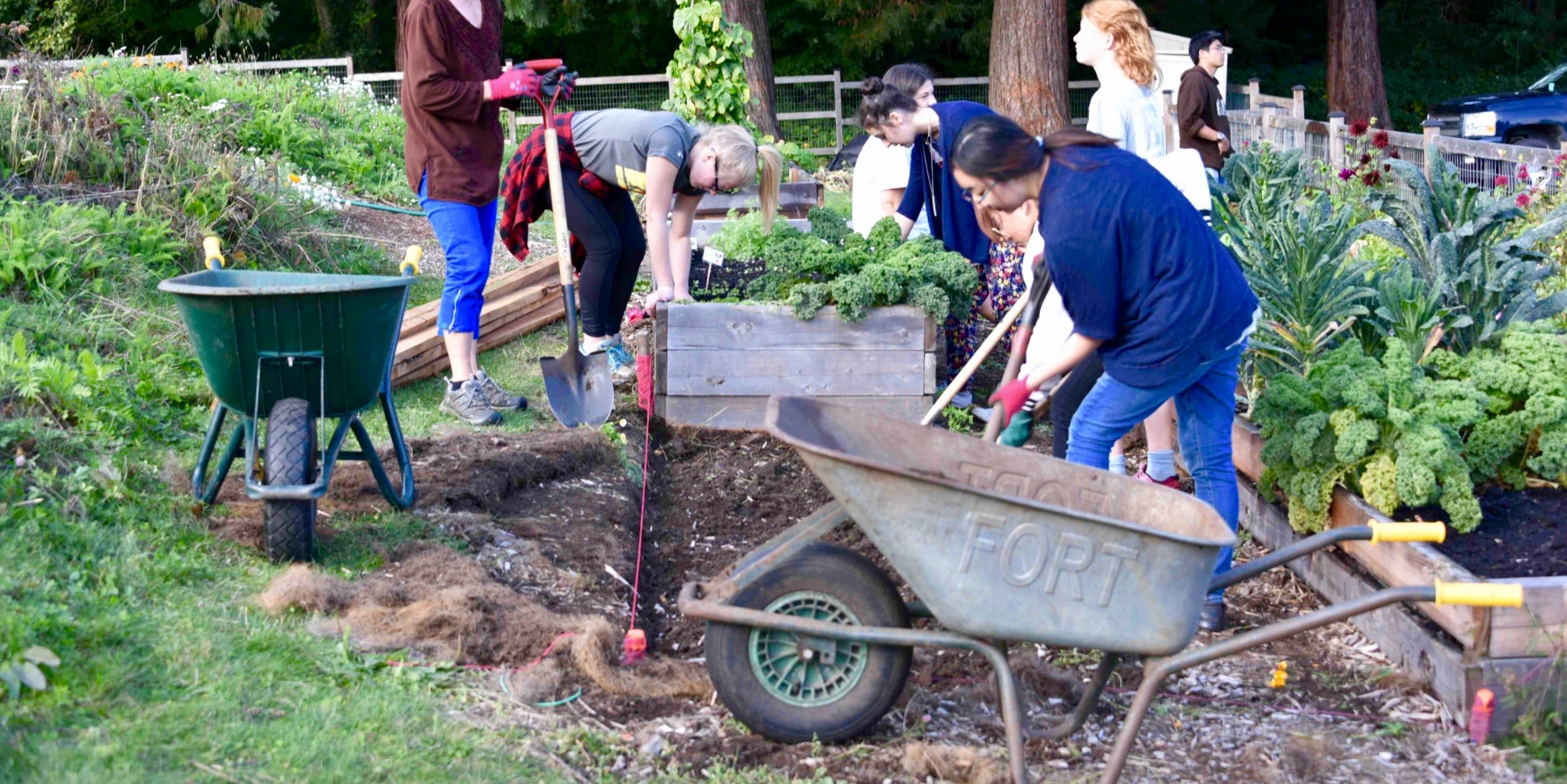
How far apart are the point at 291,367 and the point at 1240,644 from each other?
2.64 meters

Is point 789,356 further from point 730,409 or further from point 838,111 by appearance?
point 838,111

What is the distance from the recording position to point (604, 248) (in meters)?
5.74

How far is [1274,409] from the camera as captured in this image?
4316 mm

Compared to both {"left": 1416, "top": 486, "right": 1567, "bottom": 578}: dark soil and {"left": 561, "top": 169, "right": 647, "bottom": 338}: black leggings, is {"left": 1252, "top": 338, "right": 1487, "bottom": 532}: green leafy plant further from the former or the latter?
{"left": 561, "top": 169, "right": 647, "bottom": 338}: black leggings

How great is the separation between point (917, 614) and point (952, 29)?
2073 centimetres

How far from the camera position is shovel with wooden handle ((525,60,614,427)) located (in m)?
→ 5.18

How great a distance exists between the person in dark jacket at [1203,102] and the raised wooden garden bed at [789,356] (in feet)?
15.5

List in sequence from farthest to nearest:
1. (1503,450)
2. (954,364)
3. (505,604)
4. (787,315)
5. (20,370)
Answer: (954,364)
(787,315)
(20,370)
(1503,450)
(505,604)

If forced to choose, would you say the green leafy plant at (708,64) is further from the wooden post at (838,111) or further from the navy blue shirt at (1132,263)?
the wooden post at (838,111)

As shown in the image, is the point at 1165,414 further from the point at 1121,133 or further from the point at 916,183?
the point at 916,183

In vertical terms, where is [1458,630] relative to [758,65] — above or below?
below

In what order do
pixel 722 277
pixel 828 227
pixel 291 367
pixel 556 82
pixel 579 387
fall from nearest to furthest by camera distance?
pixel 291 367
pixel 556 82
pixel 579 387
pixel 828 227
pixel 722 277

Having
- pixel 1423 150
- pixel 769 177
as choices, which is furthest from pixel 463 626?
pixel 1423 150

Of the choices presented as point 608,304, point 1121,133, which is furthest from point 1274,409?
point 608,304
